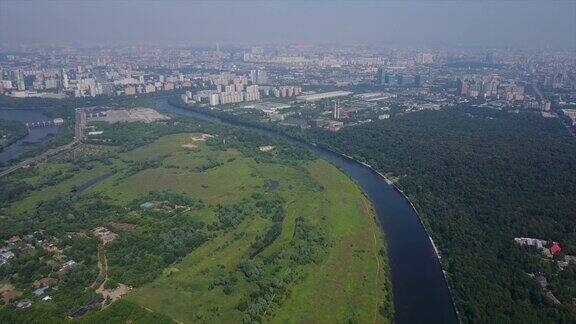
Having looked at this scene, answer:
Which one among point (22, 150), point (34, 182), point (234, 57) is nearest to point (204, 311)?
point (34, 182)

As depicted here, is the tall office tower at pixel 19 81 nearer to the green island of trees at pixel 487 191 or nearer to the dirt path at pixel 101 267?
the green island of trees at pixel 487 191

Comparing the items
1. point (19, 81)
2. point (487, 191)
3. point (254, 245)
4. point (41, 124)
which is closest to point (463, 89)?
point (487, 191)

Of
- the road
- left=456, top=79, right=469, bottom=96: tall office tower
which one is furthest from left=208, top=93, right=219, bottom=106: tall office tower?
left=456, top=79, right=469, bottom=96: tall office tower

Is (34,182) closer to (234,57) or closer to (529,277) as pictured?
(529,277)

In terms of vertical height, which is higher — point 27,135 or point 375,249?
point 27,135

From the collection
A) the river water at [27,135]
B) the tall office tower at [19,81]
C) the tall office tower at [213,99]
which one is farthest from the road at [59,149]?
the tall office tower at [19,81]

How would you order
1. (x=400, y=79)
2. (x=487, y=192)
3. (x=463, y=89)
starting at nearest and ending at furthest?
(x=487, y=192) < (x=463, y=89) < (x=400, y=79)

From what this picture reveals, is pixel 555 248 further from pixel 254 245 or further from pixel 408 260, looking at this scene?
pixel 254 245
